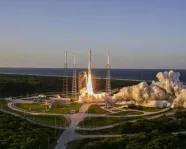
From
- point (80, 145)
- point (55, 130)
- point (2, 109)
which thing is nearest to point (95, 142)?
point (80, 145)

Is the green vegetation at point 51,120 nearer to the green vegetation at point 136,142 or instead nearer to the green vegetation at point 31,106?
the green vegetation at point 31,106

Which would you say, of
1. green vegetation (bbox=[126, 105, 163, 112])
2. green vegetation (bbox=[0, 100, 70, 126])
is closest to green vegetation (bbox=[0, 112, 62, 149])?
green vegetation (bbox=[0, 100, 70, 126])

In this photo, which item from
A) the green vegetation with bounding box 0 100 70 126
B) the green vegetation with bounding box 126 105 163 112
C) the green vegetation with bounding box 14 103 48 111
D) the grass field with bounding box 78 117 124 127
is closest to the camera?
the grass field with bounding box 78 117 124 127

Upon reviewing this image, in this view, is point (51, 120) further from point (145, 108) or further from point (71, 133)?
point (145, 108)

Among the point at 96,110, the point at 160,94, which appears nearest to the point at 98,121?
the point at 96,110

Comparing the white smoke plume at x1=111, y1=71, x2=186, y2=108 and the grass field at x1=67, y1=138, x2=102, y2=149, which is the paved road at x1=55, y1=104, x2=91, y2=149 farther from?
the white smoke plume at x1=111, y1=71, x2=186, y2=108

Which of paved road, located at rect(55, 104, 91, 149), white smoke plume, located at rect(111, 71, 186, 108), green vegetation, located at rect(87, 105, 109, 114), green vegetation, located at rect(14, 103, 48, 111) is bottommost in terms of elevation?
paved road, located at rect(55, 104, 91, 149)

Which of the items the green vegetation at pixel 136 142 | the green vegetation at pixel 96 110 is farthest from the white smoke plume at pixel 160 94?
the green vegetation at pixel 136 142
